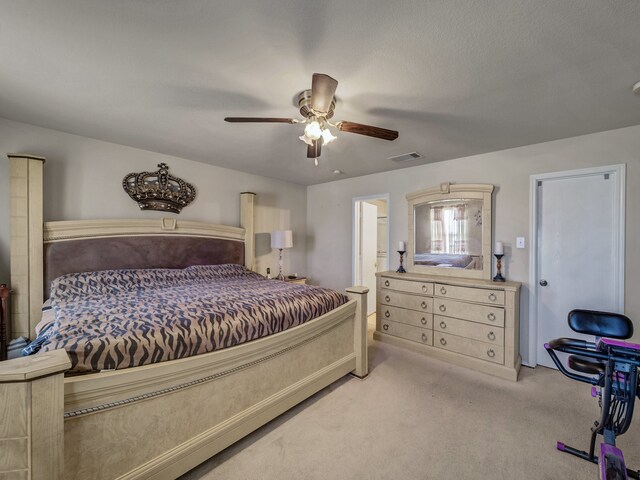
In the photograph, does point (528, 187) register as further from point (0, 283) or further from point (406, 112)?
point (0, 283)

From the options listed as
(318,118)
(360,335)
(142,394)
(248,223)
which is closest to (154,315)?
(142,394)

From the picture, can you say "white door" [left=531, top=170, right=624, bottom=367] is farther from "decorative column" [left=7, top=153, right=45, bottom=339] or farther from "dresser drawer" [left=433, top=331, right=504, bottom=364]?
"decorative column" [left=7, top=153, right=45, bottom=339]

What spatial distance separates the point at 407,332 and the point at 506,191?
6.92 feet

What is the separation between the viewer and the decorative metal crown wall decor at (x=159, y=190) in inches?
132

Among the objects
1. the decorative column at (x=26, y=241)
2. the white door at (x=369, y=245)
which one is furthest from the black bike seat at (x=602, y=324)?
the decorative column at (x=26, y=241)

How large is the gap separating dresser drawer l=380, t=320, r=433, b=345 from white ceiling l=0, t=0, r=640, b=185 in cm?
231

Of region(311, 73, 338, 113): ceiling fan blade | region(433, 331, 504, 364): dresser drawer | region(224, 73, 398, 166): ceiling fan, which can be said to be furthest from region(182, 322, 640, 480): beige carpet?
region(311, 73, 338, 113): ceiling fan blade

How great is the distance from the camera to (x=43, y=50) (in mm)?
1598

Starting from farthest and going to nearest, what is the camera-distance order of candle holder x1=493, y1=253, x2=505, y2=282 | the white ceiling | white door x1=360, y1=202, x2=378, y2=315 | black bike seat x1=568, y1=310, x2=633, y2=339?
white door x1=360, y1=202, x2=378, y2=315 → candle holder x1=493, y1=253, x2=505, y2=282 → black bike seat x1=568, y1=310, x2=633, y2=339 → the white ceiling

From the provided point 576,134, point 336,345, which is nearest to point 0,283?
point 336,345

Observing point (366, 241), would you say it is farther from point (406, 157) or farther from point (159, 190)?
point (159, 190)

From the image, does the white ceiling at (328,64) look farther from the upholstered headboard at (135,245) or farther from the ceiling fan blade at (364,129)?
the upholstered headboard at (135,245)

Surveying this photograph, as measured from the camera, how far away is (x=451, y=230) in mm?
3615

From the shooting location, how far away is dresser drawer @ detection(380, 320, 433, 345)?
3.35 metres
